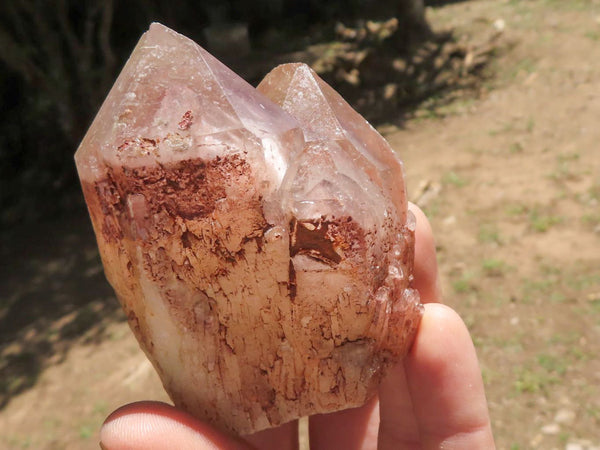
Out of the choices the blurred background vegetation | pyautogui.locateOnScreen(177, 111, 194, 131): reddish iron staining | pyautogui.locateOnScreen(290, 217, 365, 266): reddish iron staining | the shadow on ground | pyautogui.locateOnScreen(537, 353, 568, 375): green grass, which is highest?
pyautogui.locateOnScreen(177, 111, 194, 131): reddish iron staining

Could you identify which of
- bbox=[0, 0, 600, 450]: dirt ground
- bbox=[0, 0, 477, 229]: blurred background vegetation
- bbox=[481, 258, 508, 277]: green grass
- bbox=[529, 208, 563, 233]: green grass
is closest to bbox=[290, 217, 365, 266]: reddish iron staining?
bbox=[0, 0, 600, 450]: dirt ground

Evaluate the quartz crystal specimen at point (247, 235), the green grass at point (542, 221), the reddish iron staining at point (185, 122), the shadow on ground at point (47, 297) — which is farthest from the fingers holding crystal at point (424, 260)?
the shadow on ground at point (47, 297)

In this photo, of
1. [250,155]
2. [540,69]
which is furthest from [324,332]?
[540,69]

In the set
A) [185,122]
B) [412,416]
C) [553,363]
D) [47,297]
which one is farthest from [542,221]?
[47,297]

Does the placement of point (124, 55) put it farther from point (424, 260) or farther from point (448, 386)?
point (448, 386)

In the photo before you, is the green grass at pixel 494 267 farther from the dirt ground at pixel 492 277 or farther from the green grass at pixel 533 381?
the green grass at pixel 533 381

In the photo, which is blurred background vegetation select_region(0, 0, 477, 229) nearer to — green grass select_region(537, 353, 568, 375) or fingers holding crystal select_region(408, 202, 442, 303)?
green grass select_region(537, 353, 568, 375)
